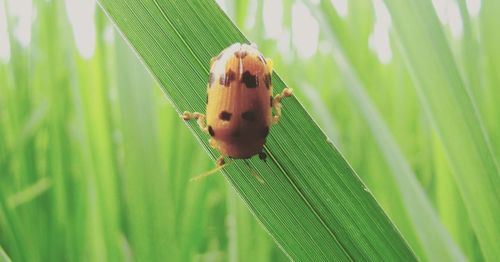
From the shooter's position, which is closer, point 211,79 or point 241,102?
point 211,79

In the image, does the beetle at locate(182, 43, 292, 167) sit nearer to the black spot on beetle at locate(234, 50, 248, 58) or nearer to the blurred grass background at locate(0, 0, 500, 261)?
the black spot on beetle at locate(234, 50, 248, 58)

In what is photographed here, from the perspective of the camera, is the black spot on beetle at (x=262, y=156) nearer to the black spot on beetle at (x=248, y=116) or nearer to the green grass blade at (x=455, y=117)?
the black spot on beetle at (x=248, y=116)

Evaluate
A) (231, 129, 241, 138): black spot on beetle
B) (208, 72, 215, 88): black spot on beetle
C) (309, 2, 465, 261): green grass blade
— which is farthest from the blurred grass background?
(208, 72, 215, 88): black spot on beetle

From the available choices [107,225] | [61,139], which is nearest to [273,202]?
[107,225]

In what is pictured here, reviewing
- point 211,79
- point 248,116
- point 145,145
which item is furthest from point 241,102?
point 145,145

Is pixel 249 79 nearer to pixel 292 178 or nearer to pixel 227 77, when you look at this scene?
pixel 227 77

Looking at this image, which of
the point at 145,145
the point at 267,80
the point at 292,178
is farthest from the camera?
the point at 145,145

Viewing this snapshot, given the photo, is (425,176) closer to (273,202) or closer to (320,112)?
(320,112)
